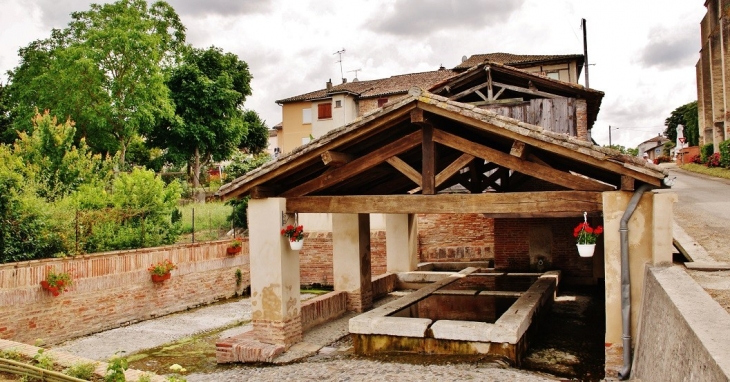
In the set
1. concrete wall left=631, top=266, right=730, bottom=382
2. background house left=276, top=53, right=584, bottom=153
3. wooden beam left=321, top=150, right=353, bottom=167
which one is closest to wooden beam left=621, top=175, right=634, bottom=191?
concrete wall left=631, top=266, right=730, bottom=382

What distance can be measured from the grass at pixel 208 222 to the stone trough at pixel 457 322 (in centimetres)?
1142

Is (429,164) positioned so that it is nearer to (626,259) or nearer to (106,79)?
(626,259)

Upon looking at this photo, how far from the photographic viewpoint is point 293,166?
325 inches

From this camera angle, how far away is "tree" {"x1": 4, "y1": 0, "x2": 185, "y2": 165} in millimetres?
28312

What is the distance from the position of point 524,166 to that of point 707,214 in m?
8.07

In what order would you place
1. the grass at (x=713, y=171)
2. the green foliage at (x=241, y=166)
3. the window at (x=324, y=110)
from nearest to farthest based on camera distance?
the grass at (x=713, y=171)
the green foliage at (x=241, y=166)
the window at (x=324, y=110)

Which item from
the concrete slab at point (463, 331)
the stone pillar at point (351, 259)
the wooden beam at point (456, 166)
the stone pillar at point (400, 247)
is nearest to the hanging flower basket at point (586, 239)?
the concrete slab at point (463, 331)

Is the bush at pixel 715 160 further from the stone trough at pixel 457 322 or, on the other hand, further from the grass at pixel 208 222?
the grass at pixel 208 222

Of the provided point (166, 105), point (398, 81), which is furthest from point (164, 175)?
point (398, 81)

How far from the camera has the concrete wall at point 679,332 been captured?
2.97m

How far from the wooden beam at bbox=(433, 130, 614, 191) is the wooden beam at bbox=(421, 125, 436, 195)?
94 mm

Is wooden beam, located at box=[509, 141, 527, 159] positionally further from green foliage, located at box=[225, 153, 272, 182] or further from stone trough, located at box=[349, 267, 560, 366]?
green foliage, located at box=[225, 153, 272, 182]

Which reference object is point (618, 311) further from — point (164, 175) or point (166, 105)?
point (164, 175)

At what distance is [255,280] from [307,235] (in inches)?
412
